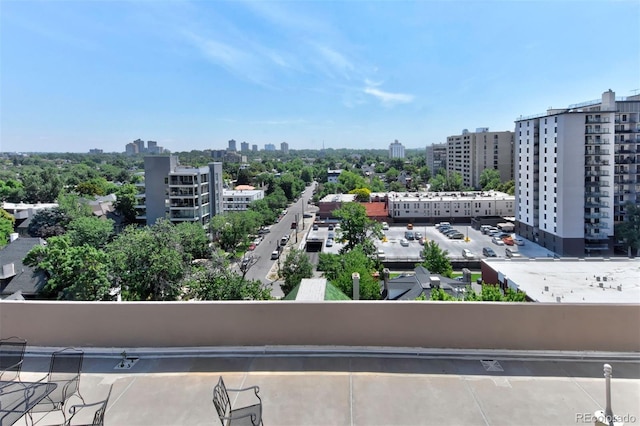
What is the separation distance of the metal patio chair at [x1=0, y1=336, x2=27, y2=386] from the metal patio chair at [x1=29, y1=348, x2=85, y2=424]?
0.21 meters

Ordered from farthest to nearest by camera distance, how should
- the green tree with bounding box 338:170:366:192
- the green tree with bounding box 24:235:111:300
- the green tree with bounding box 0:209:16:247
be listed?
the green tree with bounding box 338:170:366:192, the green tree with bounding box 0:209:16:247, the green tree with bounding box 24:235:111:300

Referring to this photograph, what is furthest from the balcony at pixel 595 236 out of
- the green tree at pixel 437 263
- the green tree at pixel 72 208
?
the green tree at pixel 72 208

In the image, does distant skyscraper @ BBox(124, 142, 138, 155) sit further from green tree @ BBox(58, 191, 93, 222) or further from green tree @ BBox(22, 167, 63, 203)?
green tree @ BBox(58, 191, 93, 222)

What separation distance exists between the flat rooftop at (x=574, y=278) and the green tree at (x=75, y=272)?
46.9ft

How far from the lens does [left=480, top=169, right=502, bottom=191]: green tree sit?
52.6 m

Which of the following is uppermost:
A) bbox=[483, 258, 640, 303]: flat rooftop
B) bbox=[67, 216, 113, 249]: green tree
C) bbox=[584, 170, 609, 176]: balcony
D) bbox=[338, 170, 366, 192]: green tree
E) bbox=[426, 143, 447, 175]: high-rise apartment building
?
bbox=[426, 143, 447, 175]: high-rise apartment building

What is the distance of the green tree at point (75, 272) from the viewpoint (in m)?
12.8

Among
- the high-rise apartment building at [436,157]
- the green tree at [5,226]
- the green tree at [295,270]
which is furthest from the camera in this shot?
the high-rise apartment building at [436,157]

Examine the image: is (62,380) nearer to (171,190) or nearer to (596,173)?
(171,190)

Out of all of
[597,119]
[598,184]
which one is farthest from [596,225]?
[597,119]

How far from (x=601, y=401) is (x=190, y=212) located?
2845cm

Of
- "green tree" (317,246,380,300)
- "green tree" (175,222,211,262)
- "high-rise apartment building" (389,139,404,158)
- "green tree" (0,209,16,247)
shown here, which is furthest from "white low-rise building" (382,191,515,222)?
"high-rise apartment building" (389,139,404,158)

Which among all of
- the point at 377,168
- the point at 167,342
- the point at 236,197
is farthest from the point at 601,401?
the point at 377,168

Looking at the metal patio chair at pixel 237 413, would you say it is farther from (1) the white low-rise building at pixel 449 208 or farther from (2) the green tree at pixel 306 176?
(2) the green tree at pixel 306 176
